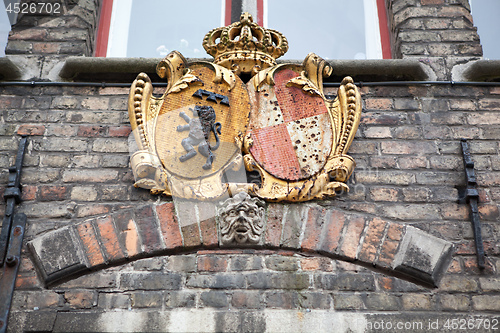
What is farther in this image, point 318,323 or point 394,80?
→ point 394,80

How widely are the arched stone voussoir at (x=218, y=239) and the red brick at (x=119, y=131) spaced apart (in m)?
0.54

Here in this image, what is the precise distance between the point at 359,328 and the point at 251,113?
135 centimetres

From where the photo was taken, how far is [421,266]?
10.5ft

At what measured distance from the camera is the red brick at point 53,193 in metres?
3.46

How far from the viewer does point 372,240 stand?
329 cm

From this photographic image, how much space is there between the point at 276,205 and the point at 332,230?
326 millimetres

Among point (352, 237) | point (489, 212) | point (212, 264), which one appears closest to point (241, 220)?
point (212, 264)

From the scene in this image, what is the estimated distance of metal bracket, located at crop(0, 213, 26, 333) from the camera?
3.08 meters

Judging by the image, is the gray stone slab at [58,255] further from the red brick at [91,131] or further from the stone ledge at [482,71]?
the stone ledge at [482,71]

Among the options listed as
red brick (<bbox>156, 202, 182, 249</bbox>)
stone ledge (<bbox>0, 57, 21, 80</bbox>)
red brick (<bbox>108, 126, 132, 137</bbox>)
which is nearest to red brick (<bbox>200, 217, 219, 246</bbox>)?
red brick (<bbox>156, 202, 182, 249</bbox>)

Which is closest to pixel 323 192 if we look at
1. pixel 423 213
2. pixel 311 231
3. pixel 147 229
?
pixel 311 231

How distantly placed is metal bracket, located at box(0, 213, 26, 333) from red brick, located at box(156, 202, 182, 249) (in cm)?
73

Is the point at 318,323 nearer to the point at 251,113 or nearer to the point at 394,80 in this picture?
the point at 251,113

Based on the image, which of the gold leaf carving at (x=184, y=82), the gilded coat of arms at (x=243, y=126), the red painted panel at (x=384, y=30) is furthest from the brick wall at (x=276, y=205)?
the gold leaf carving at (x=184, y=82)
